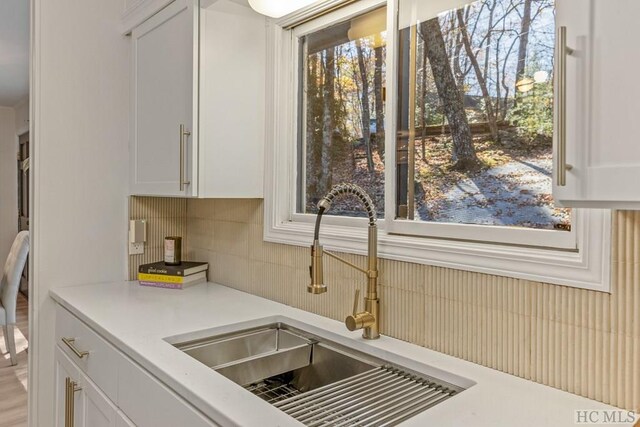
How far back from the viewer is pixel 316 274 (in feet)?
3.99

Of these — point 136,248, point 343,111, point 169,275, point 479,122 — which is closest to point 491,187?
point 479,122

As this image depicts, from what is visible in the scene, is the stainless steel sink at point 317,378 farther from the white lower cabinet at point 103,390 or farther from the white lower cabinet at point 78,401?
the white lower cabinet at point 78,401

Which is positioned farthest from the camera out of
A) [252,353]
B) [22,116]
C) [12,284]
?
[22,116]

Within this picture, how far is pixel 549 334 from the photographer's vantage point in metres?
0.97

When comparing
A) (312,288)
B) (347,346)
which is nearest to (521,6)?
(312,288)

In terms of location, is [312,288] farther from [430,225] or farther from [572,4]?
[572,4]

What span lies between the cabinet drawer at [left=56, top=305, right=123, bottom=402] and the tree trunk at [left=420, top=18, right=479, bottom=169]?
3.54 ft

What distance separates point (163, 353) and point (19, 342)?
11.3 ft

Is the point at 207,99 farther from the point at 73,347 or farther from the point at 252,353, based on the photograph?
the point at 73,347

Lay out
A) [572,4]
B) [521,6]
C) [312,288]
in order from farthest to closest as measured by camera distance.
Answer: [312,288]
[521,6]
[572,4]

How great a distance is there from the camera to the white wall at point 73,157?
189cm

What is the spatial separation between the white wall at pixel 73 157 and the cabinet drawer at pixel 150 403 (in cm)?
94

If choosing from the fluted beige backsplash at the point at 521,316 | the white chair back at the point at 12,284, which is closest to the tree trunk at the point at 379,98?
the fluted beige backsplash at the point at 521,316

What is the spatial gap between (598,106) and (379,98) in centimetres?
87
